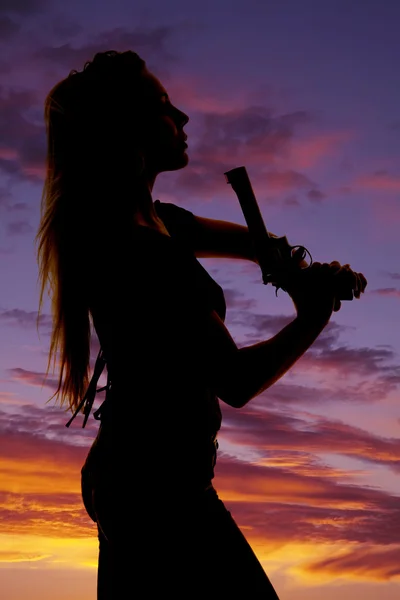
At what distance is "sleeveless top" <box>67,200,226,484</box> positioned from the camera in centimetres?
342

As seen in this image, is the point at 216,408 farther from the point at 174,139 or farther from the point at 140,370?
the point at 174,139

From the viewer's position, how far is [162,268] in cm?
357

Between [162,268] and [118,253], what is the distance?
0.84ft

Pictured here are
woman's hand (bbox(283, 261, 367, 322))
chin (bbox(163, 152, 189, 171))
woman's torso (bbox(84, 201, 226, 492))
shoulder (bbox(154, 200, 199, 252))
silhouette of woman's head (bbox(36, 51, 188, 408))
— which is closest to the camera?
woman's torso (bbox(84, 201, 226, 492))

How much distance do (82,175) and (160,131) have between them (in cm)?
39

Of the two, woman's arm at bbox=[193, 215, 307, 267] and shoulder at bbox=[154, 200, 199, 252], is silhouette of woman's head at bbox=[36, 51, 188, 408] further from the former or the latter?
woman's arm at bbox=[193, 215, 307, 267]

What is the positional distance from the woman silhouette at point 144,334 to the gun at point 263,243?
23 centimetres

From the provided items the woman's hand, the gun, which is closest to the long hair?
the gun

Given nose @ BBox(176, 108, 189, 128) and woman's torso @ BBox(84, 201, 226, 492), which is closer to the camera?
woman's torso @ BBox(84, 201, 226, 492)

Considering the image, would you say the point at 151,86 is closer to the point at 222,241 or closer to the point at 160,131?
the point at 160,131

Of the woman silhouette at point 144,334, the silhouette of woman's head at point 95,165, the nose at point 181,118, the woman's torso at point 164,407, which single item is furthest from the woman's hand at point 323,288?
the nose at point 181,118

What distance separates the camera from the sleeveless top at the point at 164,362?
11.2 ft

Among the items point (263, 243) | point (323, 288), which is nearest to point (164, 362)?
point (323, 288)

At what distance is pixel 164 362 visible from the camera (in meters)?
3.47
